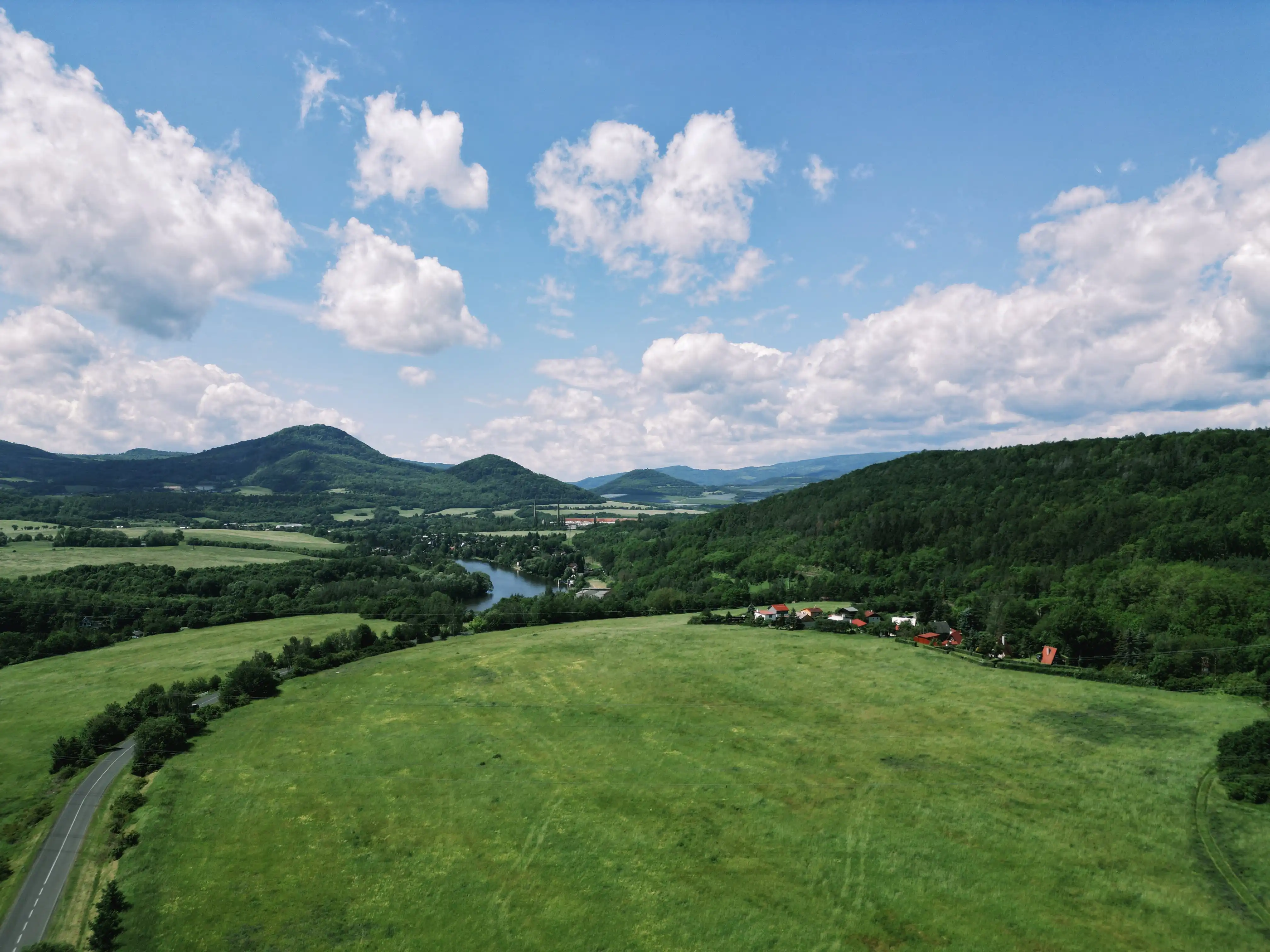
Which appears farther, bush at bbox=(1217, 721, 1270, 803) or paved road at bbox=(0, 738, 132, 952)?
bush at bbox=(1217, 721, 1270, 803)

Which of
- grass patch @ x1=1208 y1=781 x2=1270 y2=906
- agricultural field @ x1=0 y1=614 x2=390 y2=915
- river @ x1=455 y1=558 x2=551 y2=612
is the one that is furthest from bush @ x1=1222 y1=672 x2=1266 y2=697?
river @ x1=455 y1=558 x2=551 y2=612

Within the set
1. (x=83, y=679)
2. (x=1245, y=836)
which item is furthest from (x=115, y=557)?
(x=1245, y=836)

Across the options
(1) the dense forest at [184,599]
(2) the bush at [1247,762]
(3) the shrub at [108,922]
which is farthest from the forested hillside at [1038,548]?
(3) the shrub at [108,922]

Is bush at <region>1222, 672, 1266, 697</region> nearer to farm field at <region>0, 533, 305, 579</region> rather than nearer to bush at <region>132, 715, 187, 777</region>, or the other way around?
bush at <region>132, 715, 187, 777</region>

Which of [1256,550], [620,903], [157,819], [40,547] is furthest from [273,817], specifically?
[40,547]

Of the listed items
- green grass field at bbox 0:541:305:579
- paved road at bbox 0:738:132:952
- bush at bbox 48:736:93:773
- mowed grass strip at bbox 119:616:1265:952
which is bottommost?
paved road at bbox 0:738:132:952

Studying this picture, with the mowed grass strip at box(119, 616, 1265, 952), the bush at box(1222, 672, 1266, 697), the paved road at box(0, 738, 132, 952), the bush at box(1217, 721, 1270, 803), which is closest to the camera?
the mowed grass strip at box(119, 616, 1265, 952)
